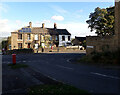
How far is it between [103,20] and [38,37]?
24.3m

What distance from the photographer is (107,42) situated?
1695cm

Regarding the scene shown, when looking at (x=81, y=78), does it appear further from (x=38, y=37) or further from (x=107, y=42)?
(x=38, y=37)

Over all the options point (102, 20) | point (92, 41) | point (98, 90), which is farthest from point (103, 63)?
point (102, 20)

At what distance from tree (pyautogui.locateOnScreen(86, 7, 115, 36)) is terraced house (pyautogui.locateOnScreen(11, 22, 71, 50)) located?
62.3 ft

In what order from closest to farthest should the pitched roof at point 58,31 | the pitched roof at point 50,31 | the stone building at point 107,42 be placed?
the stone building at point 107,42 → the pitched roof at point 50,31 → the pitched roof at point 58,31

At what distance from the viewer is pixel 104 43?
17.3m

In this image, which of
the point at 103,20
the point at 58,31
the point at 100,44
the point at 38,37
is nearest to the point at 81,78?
the point at 100,44

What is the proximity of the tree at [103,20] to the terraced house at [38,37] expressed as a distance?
62.3ft

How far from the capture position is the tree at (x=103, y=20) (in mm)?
35750

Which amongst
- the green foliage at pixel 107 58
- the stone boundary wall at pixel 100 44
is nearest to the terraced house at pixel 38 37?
the stone boundary wall at pixel 100 44

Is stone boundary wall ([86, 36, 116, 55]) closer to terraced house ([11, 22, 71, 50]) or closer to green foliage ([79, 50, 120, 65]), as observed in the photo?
green foliage ([79, 50, 120, 65])

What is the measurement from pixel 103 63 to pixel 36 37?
1589 inches

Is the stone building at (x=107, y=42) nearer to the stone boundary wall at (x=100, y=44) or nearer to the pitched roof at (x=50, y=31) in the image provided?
the stone boundary wall at (x=100, y=44)

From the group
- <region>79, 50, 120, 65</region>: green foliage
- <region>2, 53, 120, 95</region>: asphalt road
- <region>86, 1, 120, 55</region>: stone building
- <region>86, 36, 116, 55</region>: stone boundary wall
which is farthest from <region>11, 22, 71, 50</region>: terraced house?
<region>2, 53, 120, 95</region>: asphalt road
